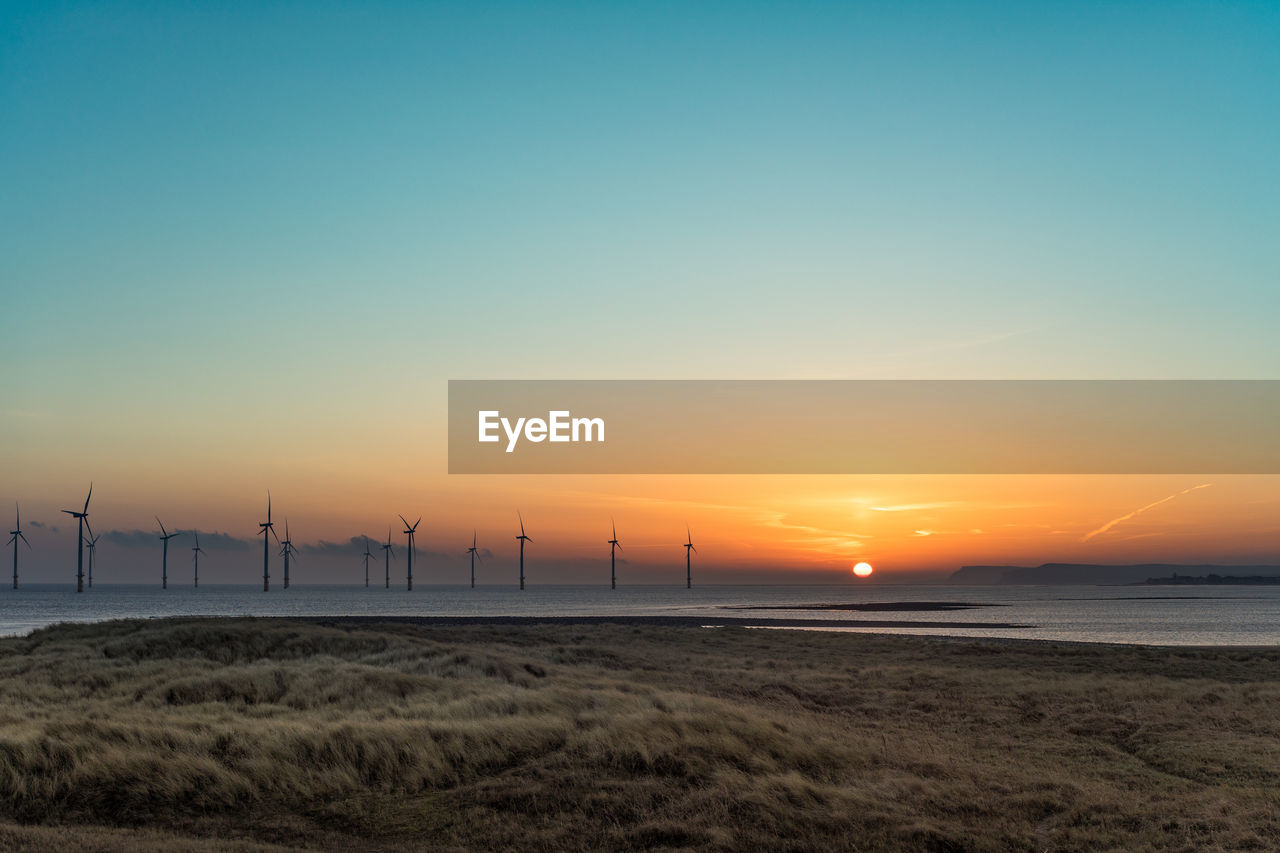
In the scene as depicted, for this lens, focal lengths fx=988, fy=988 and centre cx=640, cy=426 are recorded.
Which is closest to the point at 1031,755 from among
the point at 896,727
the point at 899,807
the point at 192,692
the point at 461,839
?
the point at 896,727

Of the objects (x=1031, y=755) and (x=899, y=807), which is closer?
(x=899, y=807)

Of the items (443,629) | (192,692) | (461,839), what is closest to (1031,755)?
(461,839)

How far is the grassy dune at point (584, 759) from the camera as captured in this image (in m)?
17.8

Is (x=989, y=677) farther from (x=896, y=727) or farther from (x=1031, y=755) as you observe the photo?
(x=1031, y=755)

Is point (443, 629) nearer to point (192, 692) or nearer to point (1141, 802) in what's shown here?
point (192, 692)

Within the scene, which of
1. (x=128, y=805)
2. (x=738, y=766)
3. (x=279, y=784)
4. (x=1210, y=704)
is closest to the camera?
(x=128, y=805)

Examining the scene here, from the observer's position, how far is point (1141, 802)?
2033cm

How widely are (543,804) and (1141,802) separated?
1226 cm

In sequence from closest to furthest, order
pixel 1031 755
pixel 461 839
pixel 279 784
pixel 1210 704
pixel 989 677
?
pixel 461 839 → pixel 279 784 → pixel 1031 755 → pixel 1210 704 → pixel 989 677

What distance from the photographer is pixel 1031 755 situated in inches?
1022

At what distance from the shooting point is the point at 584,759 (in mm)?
22344

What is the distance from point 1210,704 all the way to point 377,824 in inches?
1176

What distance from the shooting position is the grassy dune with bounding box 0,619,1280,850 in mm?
17812

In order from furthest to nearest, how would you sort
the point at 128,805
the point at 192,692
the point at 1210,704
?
the point at 1210,704 → the point at 192,692 → the point at 128,805
